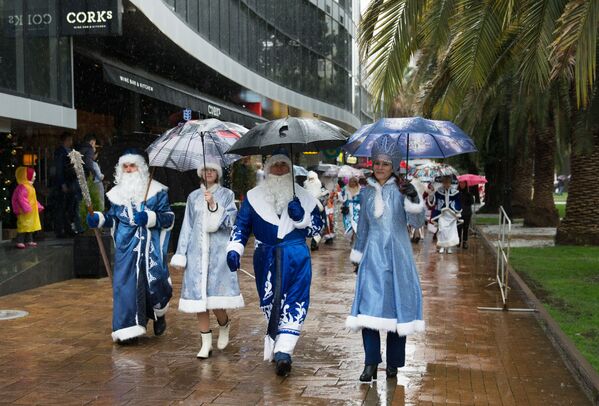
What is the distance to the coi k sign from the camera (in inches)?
554

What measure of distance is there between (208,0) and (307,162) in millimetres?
26129

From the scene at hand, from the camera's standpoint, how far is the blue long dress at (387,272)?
645cm

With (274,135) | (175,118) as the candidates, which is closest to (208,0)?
(175,118)

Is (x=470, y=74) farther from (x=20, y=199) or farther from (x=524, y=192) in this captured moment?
(x=524, y=192)

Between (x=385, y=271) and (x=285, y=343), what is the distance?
101 cm

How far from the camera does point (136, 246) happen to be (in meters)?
7.98

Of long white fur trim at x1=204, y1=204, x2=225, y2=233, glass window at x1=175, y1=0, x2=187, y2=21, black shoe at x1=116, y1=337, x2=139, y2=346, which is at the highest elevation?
glass window at x1=175, y1=0, x2=187, y2=21

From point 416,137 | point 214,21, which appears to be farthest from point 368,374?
point 214,21

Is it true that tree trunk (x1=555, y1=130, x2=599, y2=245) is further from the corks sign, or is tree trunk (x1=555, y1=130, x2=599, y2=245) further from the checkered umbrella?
the checkered umbrella

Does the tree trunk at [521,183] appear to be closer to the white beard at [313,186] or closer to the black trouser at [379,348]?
the white beard at [313,186]

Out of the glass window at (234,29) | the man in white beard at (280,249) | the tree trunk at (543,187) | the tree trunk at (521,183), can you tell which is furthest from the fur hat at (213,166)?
the tree trunk at (521,183)

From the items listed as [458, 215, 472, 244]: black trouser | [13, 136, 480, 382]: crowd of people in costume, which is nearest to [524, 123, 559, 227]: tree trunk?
[458, 215, 472, 244]: black trouser

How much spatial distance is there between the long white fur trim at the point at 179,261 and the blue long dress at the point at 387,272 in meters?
1.65

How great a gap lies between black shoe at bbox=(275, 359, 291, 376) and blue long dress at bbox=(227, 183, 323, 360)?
0.09 m
